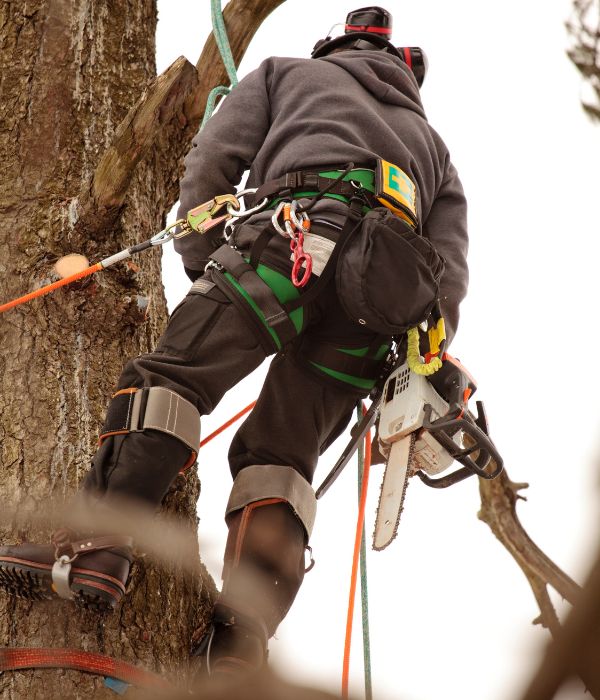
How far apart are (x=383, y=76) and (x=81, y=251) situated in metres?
0.94

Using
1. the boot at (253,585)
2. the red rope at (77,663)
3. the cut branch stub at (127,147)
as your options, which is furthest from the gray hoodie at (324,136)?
the red rope at (77,663)

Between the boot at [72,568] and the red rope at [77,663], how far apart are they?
101mm

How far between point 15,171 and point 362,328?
1047 millimetres

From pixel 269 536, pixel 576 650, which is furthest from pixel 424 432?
pixel 576 650

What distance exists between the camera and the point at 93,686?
183cm

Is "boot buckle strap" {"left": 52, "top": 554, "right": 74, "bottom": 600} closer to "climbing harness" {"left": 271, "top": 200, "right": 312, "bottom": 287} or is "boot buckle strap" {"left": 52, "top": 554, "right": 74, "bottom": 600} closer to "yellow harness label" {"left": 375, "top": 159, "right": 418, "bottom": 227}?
"climbing harness" {"left": 271, "top": 200, "right": 312, "bottom": 287}

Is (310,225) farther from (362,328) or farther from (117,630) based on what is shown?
(117,630)

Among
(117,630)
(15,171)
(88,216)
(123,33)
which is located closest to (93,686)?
(117,630)

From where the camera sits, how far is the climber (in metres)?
1.87

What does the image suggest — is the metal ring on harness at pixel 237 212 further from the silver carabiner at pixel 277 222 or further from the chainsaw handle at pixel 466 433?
the chainsaw handle at pixel 466 433

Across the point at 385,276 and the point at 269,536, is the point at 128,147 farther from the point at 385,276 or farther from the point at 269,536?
the point at 269,536

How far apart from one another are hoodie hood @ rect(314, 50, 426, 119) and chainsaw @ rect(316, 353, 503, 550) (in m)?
0.73

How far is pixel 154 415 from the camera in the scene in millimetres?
1849

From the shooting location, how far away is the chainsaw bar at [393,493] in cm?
209
